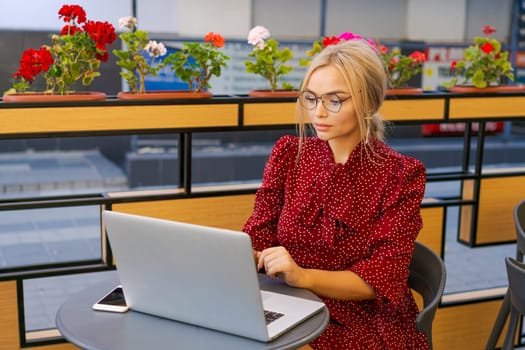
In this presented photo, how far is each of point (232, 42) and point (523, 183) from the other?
4708 mm

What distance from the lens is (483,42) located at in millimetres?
3334

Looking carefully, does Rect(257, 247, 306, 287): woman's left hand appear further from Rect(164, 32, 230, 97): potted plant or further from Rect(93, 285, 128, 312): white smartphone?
Rect(164, 32, 230, 97): potted plant

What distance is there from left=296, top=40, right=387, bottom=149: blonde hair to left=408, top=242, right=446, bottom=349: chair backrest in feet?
1.35

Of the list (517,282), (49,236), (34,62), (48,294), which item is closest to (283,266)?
(517,282)

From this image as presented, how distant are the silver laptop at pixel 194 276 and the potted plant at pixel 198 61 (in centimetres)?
127

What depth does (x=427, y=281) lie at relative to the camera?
211cm

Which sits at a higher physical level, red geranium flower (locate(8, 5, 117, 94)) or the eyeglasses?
red geranium flower (locate(8, 5, 117, 94))

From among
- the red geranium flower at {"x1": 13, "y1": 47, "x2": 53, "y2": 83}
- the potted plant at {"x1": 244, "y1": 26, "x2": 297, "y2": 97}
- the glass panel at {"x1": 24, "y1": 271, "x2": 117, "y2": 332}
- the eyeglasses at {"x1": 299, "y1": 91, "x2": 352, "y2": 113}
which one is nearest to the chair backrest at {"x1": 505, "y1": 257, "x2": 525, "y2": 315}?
the eyeglasses at {"x1": 299, "y1": 91, "x2": 352, "y2": 113}

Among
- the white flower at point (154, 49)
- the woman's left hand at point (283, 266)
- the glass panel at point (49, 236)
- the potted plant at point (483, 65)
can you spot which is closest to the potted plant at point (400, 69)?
the potted plant at point (483, 65)

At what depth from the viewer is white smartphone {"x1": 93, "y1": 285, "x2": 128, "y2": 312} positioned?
65.9 inches

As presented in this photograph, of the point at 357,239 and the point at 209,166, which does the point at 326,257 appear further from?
the point at 209,166

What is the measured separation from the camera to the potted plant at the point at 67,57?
8.26ft

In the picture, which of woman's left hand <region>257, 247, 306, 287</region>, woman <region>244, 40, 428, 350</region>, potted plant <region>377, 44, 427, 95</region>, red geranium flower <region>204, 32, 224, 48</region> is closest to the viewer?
woman's left hand <region>257, 247, 306, 287</region>

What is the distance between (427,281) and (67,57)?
1481 millimetres
